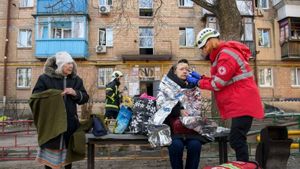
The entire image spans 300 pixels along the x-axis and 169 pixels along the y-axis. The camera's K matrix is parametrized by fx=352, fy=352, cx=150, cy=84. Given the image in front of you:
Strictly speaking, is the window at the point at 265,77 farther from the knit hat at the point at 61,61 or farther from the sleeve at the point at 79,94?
the knit hat at the point at 61,61

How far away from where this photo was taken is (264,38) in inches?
1009

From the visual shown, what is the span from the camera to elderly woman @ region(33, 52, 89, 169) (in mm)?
4152

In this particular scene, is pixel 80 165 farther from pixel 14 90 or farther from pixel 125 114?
pixel 14 90

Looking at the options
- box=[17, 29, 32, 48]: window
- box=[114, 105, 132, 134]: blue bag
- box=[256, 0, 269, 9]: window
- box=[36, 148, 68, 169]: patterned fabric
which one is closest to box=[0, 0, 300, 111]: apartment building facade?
box=[17, 29, 32, 48]: window

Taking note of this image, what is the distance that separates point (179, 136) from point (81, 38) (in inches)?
789

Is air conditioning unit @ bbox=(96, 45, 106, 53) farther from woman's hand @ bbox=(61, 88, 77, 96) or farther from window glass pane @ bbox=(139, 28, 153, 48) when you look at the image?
woman's hand @ bbox=(61, 88, 77, 96)

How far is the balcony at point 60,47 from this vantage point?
76.4ft

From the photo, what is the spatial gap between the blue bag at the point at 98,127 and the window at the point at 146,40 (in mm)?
20449

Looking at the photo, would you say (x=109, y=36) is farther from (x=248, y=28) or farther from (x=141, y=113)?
(x=141, y=113)

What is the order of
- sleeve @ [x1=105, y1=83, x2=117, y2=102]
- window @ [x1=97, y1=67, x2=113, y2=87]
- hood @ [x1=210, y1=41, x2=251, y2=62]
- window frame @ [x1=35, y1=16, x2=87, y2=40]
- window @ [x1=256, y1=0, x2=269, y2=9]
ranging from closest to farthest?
hood @ [x1=210, y1=41, x2=251, y2=62], sleeve @ [x1=105, y1=83, x2=117, y2=102], window frame @ [x1=35, y1=16, x2=87, y2=40], window @ [x1=97, y1=67, x2=113, y2=87], window @ [x1=256, y1=0, x2=269, y2=9]

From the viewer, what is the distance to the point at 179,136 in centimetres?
445

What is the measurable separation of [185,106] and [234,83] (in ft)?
2.96

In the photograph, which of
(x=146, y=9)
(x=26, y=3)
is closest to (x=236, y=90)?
(x=146, y=9)

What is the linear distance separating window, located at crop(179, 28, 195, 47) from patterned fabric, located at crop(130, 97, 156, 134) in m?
20.6
